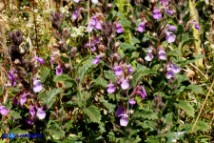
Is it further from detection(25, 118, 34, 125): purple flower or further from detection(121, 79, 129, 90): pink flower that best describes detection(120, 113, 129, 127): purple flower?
detection(25, 118, 34, 125): purple flower

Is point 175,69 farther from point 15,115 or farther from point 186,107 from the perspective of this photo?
point 15,115

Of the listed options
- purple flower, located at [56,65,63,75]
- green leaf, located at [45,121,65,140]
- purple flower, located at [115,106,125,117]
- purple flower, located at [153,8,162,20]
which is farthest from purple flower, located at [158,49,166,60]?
green leaf, located at [45,121,65,140]

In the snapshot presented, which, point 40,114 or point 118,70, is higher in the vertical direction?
point 118,70

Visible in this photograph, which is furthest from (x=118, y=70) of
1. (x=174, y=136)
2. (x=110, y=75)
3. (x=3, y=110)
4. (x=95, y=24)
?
(x=3, y=110)

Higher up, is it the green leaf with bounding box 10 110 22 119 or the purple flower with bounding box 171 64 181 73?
the purple flower with bounding box 171 64 181 73

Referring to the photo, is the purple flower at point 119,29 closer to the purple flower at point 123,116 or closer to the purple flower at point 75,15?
the purple flower at point 123,116

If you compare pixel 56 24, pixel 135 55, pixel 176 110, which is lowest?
pixel 176 110

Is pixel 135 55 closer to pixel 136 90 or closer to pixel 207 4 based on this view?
pixel 136 90

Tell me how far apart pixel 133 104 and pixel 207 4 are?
2.17m

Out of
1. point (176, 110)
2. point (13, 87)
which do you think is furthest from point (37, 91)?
→ point (176, 110)

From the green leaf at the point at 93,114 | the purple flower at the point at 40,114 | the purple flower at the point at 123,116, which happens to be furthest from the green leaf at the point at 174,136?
the purple flower at the point at 40,114

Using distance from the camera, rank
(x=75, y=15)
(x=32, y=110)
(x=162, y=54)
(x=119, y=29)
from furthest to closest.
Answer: (x=75, y=15)
(x=119, y=29)
(x=162, y=54)
(x=32, y=110)

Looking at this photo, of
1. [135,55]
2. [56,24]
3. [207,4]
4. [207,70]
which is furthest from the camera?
[207,4]

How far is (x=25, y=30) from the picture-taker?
451 cm
